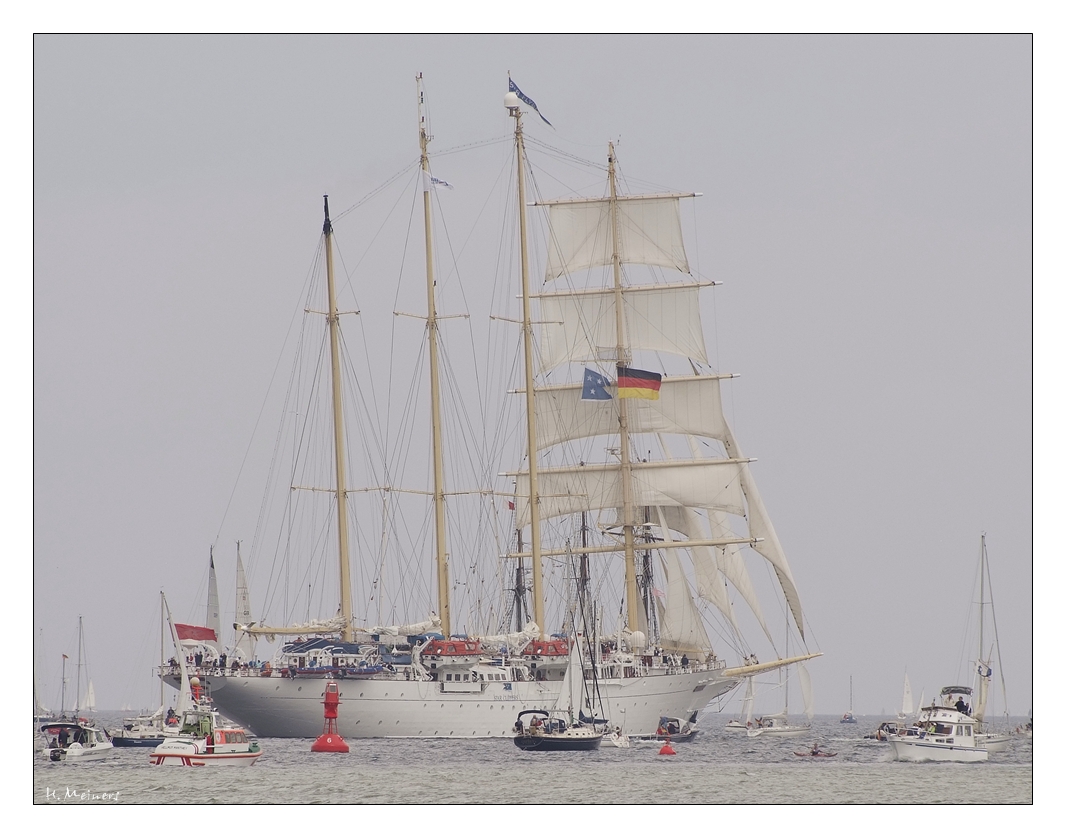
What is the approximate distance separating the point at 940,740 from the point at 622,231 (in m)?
34.0

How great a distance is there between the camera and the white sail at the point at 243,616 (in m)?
81.4

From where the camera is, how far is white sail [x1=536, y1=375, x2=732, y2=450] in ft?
314

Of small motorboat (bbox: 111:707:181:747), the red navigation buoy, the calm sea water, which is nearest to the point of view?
the calm sea water

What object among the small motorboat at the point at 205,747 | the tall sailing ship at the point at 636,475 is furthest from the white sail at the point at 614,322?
the small motorboat at the point at 205,747

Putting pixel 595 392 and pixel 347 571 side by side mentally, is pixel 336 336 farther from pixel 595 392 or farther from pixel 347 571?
pixel 595 392

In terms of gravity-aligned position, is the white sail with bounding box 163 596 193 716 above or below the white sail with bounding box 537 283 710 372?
below

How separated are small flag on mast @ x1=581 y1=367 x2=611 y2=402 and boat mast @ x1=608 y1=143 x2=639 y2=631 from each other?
3.77m

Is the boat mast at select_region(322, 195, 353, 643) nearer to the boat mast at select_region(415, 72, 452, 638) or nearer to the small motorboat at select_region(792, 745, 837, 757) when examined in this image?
the boat mast at select_region(415, 72, 452, 638)

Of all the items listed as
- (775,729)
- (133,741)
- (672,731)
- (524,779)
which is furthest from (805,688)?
(524,779)

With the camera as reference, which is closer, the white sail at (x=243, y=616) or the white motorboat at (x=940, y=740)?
the white motorboat at (x=940, y=740)

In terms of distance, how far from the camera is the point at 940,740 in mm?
67938

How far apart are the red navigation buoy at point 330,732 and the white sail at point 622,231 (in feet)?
88.0

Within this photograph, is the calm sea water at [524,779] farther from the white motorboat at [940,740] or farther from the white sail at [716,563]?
the white sail at [716,563]

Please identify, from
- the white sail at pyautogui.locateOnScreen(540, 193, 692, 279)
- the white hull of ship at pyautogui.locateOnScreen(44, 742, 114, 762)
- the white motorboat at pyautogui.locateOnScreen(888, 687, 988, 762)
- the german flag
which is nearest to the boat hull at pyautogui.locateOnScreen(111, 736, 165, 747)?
the white hull of ship at pyautogui.locateOnScreen(44, 742, 114, 762)
